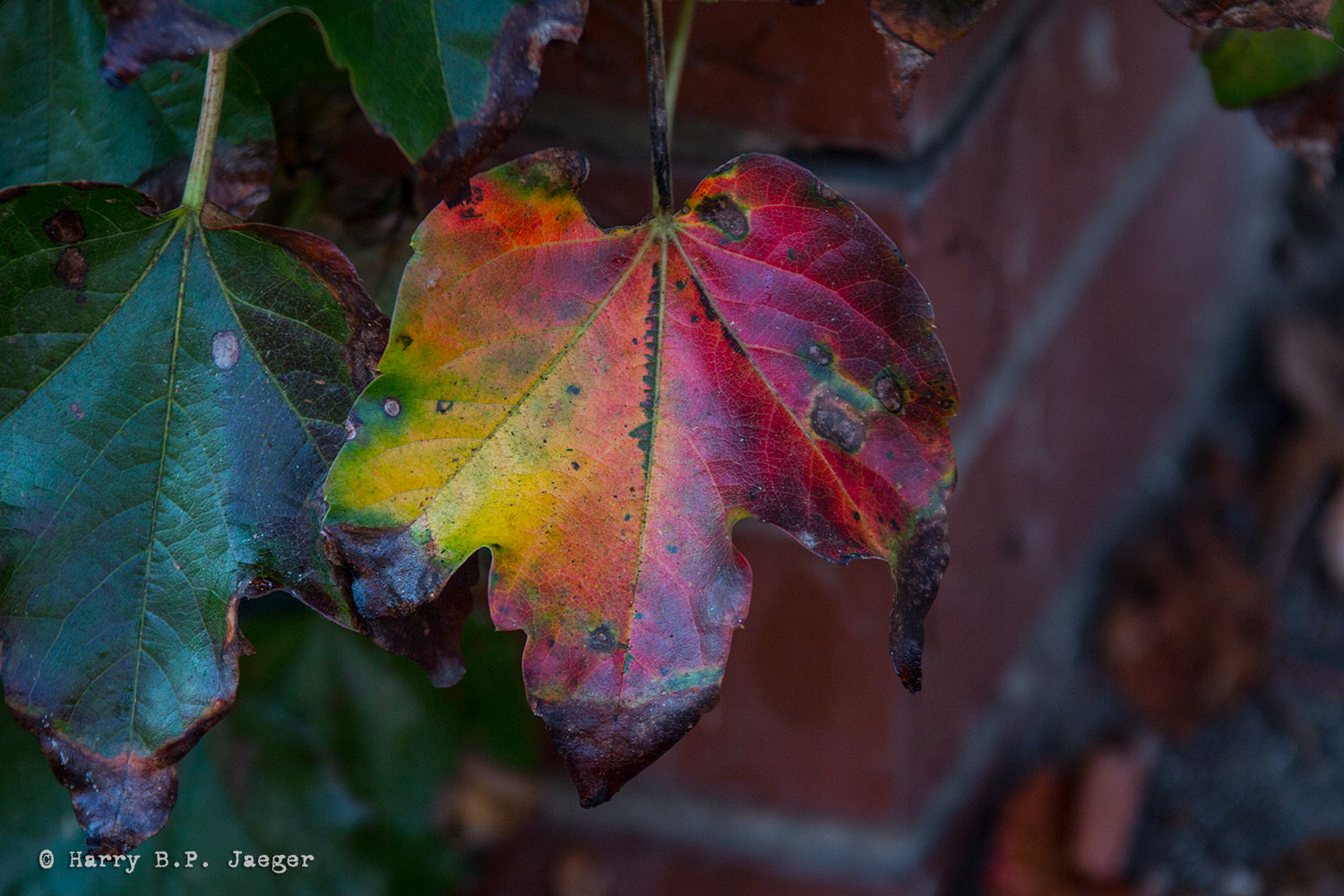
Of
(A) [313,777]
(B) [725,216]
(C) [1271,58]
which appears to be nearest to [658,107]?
(B) [725,216]

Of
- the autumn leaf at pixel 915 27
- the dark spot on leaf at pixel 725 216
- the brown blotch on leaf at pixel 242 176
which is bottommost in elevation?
the brown blotch on leaf at pixel 242 176

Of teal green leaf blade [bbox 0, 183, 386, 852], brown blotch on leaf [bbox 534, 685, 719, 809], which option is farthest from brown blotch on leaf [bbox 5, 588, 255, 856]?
brown blotch on leaf [bbox 534, 685, 719, 809]

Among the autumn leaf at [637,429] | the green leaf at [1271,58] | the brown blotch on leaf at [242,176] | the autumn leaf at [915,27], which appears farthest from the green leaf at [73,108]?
the green leaf at [1271,58]

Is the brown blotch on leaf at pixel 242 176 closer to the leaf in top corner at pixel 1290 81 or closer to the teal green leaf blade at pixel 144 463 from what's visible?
the teal green leaf blade at pixel 144 463

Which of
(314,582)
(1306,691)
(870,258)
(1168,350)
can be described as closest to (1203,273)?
(1168,350)

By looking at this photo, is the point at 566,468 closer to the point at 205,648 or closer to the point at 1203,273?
Answer: the point at 205,648
